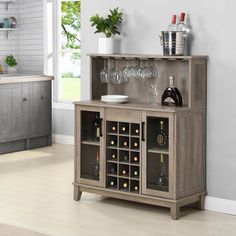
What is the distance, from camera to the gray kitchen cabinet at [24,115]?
315 inches

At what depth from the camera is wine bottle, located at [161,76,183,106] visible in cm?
531

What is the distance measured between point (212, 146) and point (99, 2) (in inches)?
68.6

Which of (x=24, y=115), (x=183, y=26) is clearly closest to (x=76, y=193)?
(x=183, y=26)

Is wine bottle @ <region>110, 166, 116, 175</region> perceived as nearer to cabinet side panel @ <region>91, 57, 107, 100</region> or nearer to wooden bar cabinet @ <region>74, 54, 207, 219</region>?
wooden bar cabinet @ <region>74, 54, 207, 219</region>

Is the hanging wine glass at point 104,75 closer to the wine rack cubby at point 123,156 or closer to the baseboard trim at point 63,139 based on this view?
the wine rack cubby at point 123,156

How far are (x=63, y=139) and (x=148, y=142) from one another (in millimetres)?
3755

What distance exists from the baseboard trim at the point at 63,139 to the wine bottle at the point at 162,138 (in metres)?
3.63

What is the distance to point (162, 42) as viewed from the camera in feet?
Answer: 17.6

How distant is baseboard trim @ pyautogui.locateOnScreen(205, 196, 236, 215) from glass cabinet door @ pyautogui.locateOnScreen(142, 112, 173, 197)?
0.46 meters

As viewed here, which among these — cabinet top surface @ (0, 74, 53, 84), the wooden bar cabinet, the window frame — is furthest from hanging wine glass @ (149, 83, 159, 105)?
the window frame

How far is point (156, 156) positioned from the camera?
5.25 m

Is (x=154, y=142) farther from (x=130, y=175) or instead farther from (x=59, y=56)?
(x=59, y=56)

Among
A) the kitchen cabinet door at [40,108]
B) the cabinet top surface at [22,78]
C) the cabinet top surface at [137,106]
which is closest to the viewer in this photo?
the cabinet top surface at [137,106]

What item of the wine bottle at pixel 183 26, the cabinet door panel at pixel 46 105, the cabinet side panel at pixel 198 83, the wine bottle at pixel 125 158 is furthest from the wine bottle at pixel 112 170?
the cabinet door panel at pixel 46 105
